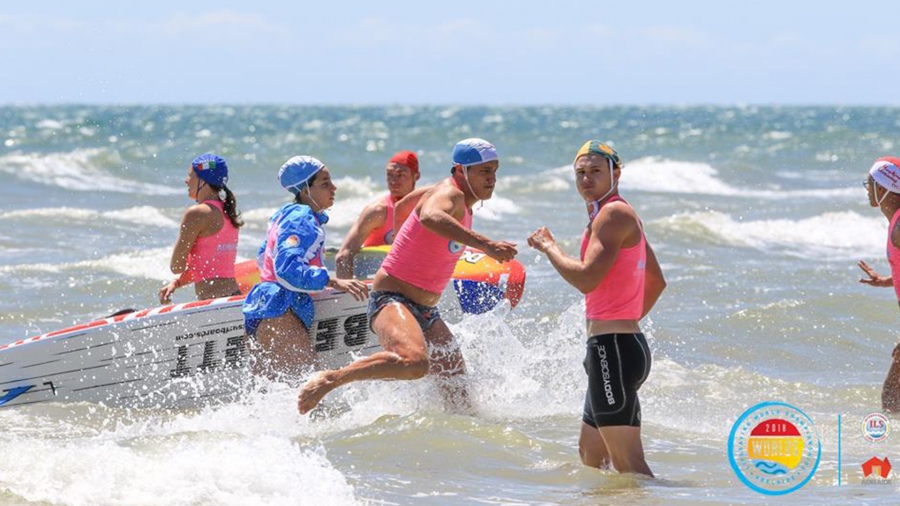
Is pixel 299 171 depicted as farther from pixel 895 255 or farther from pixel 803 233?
pixel 803 233

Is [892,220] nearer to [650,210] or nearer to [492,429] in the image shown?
[492,429]

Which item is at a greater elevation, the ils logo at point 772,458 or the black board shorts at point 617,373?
the black board shorts at point 617,373

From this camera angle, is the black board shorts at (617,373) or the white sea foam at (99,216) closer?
the black board shorts at (617,373)

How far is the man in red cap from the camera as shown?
8.71m

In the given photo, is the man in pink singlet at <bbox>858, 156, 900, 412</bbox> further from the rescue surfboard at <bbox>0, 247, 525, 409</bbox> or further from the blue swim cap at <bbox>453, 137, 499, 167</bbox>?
the rescue surfboard at <bbox>0, 247, 525, 409</bbox>

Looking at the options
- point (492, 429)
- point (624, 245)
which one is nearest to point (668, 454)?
point (492, 429)

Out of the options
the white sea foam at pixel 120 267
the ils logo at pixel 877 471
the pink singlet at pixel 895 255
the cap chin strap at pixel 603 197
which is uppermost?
the cap chin strap at pixel 603 197

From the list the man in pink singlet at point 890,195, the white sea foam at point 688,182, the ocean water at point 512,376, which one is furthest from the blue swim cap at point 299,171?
the white sea foam at point 688,182

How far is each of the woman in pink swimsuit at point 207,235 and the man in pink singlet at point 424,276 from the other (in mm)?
1461

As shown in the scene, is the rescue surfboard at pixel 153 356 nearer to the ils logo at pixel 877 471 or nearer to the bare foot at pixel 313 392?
the bare foot at pixel 313 392

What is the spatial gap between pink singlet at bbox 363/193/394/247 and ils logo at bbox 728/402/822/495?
3.23 metres

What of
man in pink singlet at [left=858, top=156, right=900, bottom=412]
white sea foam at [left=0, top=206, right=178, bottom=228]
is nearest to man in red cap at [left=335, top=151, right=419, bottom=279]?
man in pink singlet at [left=858, top=156, right=900, bottom=412]

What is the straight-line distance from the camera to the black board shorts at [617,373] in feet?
17.7

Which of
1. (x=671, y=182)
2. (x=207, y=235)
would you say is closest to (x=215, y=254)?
(x=207, y=235)
